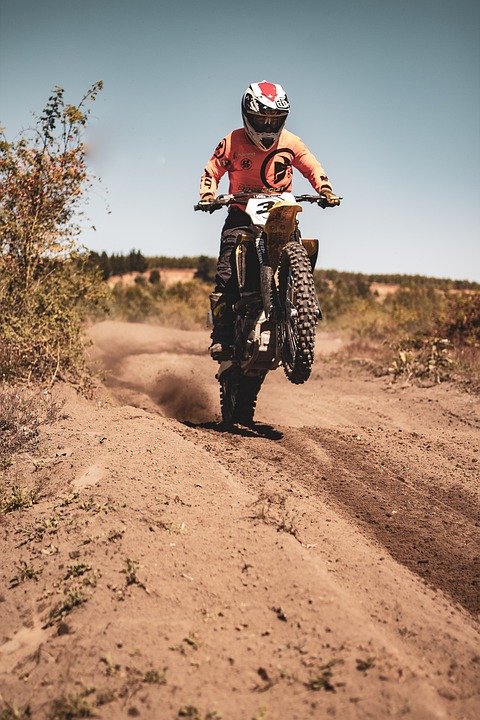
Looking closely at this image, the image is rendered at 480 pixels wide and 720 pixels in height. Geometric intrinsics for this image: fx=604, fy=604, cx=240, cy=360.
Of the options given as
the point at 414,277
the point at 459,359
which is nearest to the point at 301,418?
the point at 459,359

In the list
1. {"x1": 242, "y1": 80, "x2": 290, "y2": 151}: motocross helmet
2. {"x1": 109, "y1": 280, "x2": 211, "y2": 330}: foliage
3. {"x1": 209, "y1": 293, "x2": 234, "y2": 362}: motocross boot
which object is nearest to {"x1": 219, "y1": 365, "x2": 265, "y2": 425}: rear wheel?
{"x1": 209, "y1": 293, "x2": 234, "y2": 362}: motocross boot

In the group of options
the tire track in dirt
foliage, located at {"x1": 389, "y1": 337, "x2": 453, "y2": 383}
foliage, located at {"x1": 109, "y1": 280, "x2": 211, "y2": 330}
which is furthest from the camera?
foliage, located at {"x1": 109, "y1": 280, "x2": 211, "y2": 330}

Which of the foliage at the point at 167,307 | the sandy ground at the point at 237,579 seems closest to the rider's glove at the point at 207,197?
the sandy ground at the point at 237,579

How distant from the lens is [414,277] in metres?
63.9

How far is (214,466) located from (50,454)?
52.4 inches

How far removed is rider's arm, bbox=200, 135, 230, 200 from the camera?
21.0ft

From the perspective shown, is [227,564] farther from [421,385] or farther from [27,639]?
[421,385]

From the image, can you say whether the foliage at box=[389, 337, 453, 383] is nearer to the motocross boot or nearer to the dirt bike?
the dirt bike

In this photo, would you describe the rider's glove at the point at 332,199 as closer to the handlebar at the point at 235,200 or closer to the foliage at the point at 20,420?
the handlebar at the point at 235,200

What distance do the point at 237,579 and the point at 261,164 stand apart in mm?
4726

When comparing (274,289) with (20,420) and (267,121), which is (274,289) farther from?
(20,420)

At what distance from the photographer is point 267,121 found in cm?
604

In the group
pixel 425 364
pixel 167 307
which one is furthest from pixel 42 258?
pixel 167 307

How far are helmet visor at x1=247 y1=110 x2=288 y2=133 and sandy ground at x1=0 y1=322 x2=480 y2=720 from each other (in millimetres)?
3131
